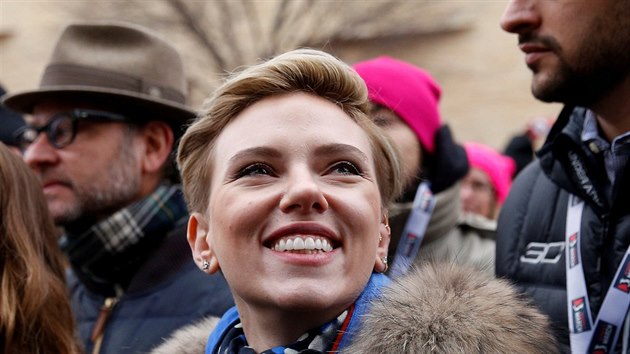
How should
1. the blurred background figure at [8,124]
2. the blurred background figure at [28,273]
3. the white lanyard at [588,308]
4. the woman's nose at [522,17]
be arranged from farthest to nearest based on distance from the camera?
1. the blurred background figure at [8,124]
2. the blurred background figure at [28,273]
3. the woman's nose at [522,17]
4. the white lanyard at [588,308]

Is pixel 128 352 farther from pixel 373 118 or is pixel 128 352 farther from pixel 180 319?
pixel 373 118

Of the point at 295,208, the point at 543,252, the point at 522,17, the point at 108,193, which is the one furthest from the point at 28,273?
the point at 522,17

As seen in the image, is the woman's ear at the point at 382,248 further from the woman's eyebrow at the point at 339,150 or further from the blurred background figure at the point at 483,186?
the blurred background figure at the point at 483,186

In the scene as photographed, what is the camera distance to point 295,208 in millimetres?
1970

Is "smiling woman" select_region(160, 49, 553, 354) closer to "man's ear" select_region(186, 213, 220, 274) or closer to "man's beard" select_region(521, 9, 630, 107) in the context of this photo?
"man's ear" select_region(186, 213, 220, 274)

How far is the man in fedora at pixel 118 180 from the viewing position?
3125 millimetres

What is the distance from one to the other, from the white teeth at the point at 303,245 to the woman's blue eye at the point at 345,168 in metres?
0.22

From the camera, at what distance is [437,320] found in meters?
1.80

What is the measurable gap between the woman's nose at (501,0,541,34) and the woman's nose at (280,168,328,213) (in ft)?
3.43

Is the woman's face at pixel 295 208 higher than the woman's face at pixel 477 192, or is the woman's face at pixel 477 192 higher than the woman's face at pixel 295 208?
the woman's face at pixel 295 208

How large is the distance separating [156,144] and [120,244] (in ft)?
1.88

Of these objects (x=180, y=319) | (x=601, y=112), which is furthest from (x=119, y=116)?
(x=601, y=112)

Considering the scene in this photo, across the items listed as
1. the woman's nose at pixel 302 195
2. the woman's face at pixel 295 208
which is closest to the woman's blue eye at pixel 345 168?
the woman's face at pixel 295 208

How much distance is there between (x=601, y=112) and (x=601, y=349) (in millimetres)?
750
